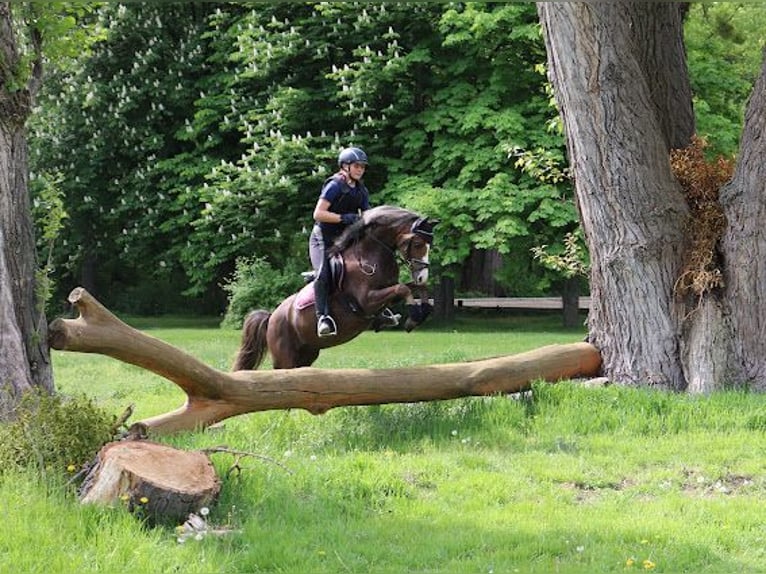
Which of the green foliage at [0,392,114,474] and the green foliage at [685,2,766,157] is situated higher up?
the green foliage at [685,2,766,157]

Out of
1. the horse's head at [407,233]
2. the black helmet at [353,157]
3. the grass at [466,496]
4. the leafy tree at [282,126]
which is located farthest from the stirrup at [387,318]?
the leafy tree at [282,126]

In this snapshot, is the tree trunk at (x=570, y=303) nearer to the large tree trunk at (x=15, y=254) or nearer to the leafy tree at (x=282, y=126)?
the leafy tree at (x=282, y=126)

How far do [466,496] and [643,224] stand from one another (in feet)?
16.7

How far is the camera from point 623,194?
37.6 feet

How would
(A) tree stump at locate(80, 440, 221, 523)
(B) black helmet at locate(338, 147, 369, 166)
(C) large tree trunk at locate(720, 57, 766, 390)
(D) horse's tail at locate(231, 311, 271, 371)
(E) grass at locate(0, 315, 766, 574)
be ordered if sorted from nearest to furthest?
(E) grass at locate(0, 315, 766, 574) → (A) tree stump at locate(80, 440, 221, 523) → (B) black helmet at locate(338, 147, 369, 166) → (C) large tree trunk at locate(720, 57, 766, 390) → (D) horse's tail at locate(231, 311, 271, 371)

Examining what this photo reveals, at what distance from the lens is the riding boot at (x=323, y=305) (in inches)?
425

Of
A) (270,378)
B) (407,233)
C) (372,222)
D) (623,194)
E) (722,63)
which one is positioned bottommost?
(270,378)

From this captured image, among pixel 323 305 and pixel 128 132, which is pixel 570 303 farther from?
pixel 323 305

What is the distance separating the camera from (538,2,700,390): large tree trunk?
1123 cm

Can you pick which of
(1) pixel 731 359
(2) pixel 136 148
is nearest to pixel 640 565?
(1) pixel 731 359

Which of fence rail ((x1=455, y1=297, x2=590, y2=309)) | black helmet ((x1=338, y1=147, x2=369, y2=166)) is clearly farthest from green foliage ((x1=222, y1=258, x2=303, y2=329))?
black helmet ((x1=338, y1=147, x2=369, y2=166))

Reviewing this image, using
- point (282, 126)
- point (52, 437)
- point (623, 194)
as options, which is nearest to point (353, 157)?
point (623, 194)

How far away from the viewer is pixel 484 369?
412 inches

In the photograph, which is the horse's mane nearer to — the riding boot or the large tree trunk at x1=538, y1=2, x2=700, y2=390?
the riding boot
